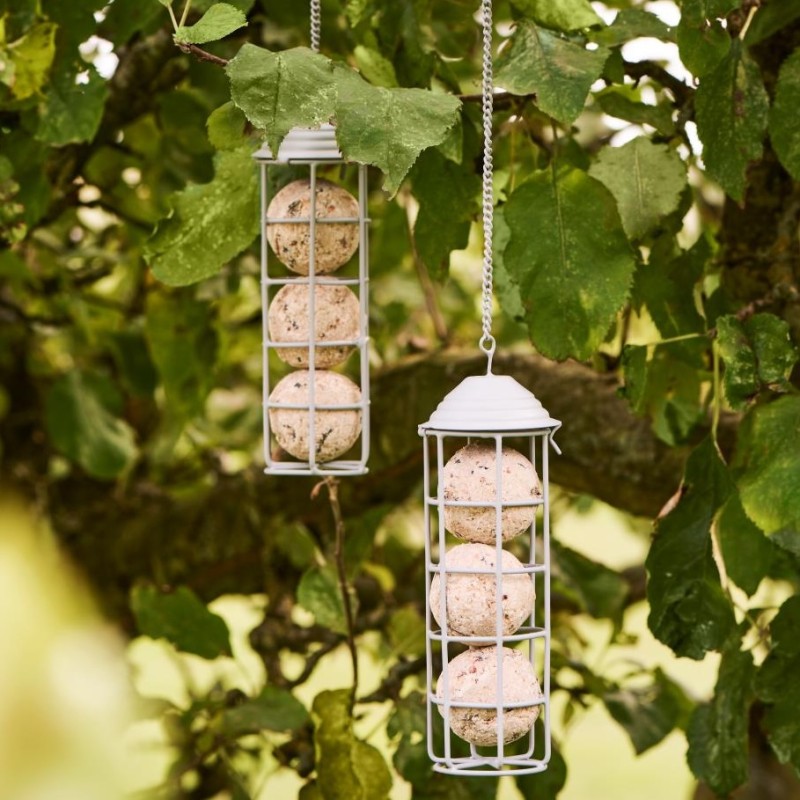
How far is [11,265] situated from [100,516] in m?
0.69

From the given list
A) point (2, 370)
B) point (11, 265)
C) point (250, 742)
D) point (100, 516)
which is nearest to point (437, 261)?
point (11, 265)

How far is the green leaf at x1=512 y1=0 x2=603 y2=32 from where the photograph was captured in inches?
40.8

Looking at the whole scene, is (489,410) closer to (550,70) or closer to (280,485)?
(550,70)

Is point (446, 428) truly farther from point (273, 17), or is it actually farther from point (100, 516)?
point (100, 516)

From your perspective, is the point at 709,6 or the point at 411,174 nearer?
the point at 709,6

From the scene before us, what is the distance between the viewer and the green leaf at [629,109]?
3.78 feet

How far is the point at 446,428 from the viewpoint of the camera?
3.31ft

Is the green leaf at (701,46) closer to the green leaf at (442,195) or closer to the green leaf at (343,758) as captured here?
the green leaf at (442,195)

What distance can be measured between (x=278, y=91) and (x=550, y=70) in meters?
0.24

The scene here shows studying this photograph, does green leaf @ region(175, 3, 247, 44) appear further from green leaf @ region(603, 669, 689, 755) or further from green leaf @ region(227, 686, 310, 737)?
green leaf @ region(603, 669, 689, 755)

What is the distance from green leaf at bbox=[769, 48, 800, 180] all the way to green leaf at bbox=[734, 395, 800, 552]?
0.20 metres

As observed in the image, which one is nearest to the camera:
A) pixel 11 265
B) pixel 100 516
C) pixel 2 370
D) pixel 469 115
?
pixel 469 115

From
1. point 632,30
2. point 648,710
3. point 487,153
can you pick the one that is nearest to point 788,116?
point 632,30

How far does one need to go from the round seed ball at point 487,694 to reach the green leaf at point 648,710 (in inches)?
28.2
